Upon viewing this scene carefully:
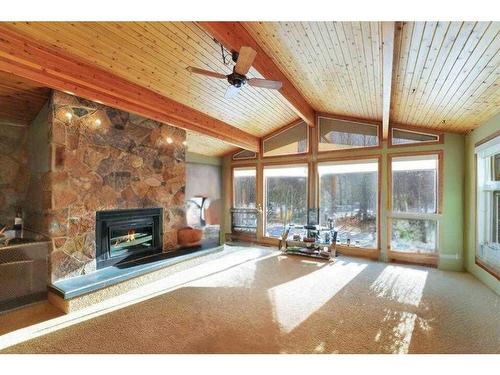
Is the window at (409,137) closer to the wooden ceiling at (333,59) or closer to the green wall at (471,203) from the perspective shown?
the wooden ceiling at (333,59)

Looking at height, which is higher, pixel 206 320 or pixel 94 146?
pixel 94 146

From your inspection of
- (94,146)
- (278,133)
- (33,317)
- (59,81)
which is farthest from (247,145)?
(33,317)

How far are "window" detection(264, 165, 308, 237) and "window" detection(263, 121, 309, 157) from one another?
42 cm

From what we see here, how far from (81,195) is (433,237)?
6224 millimetres

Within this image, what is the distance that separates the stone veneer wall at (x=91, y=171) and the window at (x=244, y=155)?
2.83m

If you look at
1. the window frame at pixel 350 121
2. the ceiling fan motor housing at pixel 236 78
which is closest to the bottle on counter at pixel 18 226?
the ceiling fan motor housing at pixel 236 78

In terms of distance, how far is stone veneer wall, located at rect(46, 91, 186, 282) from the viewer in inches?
124

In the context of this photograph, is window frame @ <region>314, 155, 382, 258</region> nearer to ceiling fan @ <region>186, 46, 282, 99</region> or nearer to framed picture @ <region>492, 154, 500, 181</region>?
framed picture @ <region>492, 154, 500, 181</region>

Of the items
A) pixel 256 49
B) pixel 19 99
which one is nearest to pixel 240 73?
pixel 256 49

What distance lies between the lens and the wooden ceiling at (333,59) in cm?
235

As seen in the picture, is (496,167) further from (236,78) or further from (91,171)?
(91,171)

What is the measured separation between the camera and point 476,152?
4.02 meters
